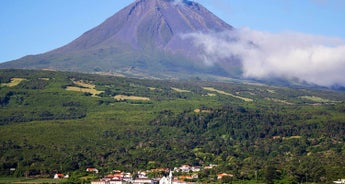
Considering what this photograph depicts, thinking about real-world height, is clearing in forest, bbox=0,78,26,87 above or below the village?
above

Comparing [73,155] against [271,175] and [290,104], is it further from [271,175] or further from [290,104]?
[290,104]

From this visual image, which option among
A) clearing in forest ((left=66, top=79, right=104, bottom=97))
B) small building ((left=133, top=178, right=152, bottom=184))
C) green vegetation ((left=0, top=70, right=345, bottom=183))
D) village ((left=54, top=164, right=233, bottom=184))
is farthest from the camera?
clearing in forest ((left=66, top=79, right=104, bottom=97))

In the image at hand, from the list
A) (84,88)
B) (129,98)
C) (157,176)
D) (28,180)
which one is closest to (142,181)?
(157,176)

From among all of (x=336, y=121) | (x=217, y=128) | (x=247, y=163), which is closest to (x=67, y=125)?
(x=217, y=128)

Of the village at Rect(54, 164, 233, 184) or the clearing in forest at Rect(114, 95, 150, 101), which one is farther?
the clearing in forest at Rect(114, 95, 150, 101)

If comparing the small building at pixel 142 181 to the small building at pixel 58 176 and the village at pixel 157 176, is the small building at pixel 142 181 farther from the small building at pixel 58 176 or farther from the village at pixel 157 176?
the small building at pixel 58 176

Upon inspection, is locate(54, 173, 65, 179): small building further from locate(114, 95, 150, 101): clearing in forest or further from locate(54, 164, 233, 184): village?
locate(114, 95, 150, 101): clearing in forest

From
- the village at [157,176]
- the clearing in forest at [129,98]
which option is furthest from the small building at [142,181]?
the clearing in forest at [129,98]

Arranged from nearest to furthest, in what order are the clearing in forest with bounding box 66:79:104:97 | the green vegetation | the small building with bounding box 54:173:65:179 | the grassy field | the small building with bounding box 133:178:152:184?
the grassy field
the small building with bounding box 133:178:152:184
the small building with bounding box 54:173:65:179
the green vegetation
the clearing in forest with bounding box 66:79:104:97

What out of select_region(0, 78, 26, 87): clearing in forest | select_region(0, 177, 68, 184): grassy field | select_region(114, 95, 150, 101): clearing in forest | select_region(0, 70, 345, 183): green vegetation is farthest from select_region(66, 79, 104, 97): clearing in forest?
select_region(0, 177, 68, 184): grassy field
